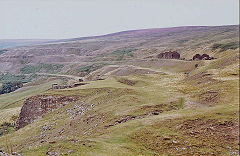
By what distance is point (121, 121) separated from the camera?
25.4m

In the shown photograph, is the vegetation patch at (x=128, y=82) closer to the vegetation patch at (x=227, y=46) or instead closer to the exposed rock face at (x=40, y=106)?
the exposed rock face at (x=40, y=106)

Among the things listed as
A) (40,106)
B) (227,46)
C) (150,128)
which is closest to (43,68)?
(227,46)

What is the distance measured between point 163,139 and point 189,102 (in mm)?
11715

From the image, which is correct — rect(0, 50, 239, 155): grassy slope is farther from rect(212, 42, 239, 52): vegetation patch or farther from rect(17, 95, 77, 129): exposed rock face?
rect(212, 42, 239, 52): vegetation patch

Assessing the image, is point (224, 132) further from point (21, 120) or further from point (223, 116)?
point (21, 120)

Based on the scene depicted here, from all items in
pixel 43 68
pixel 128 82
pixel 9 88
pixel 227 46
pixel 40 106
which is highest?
pixel 227 46

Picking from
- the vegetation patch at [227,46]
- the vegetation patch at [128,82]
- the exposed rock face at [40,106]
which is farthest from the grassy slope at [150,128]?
the vegetation patch at [227,46]

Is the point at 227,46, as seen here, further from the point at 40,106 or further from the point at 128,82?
the point at 40,106

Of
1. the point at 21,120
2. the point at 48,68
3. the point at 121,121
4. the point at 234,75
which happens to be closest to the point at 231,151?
the point at 121,121

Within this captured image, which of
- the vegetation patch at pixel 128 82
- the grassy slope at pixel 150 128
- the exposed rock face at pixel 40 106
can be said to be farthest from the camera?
the vegetation patch at pixel 128 82

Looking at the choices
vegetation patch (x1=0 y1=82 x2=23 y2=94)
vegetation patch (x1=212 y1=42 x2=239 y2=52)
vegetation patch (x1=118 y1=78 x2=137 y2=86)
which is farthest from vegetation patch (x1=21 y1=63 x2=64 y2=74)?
vegetation patch (x1=118 y1=78 x2=137 y2=86)

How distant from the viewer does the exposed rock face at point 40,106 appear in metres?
42.0

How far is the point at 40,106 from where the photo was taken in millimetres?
42906

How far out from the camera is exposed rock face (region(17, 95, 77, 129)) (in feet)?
138
